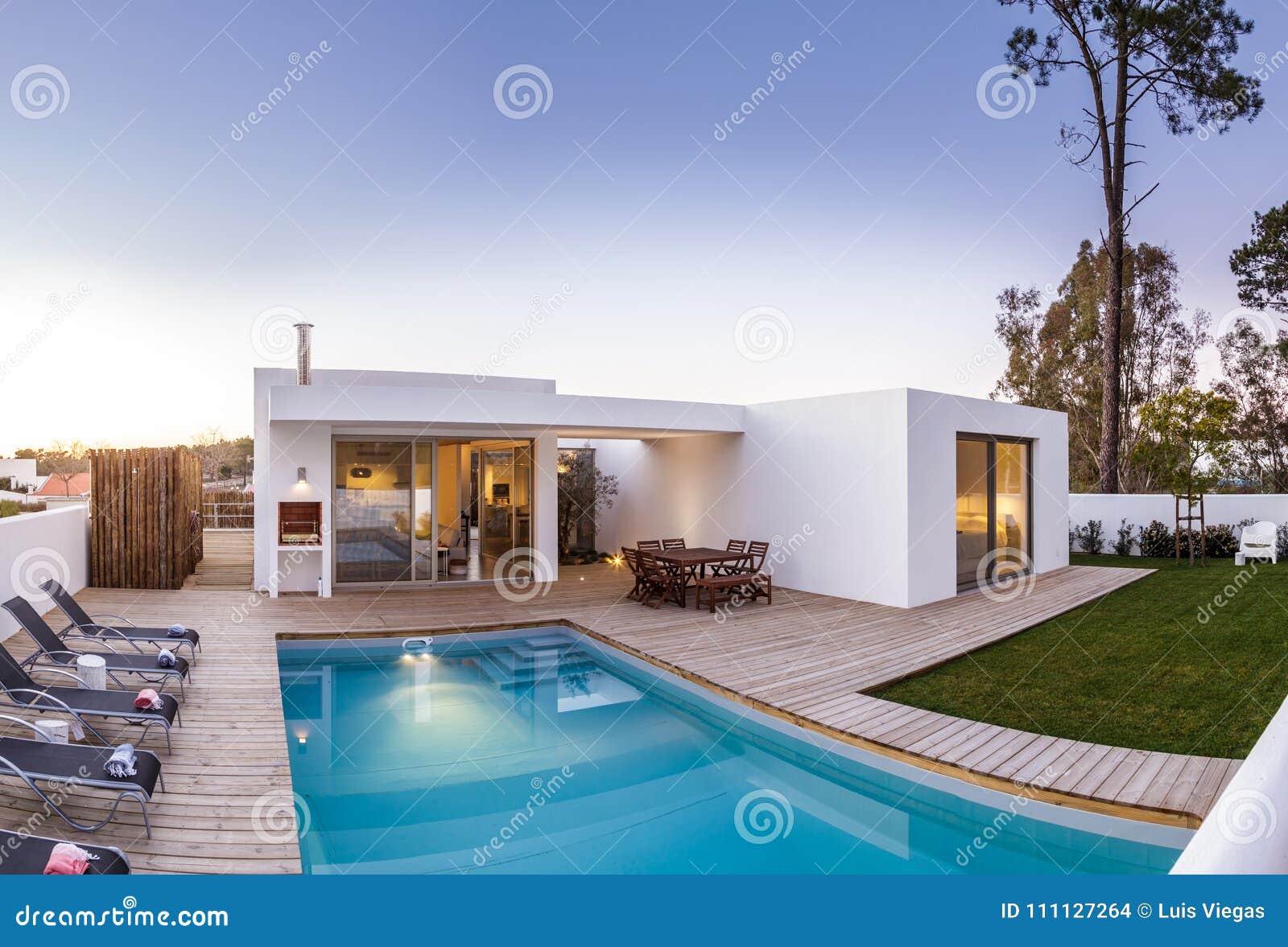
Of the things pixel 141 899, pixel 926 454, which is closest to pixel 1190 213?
pixel 926 454

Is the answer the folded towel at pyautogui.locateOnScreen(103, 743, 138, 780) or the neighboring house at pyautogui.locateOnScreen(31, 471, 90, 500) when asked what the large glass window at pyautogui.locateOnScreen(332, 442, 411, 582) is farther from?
the neighboring house at pyautogui.locateOnScreen(31, 471, 90, 500)

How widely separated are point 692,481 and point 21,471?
37620 millimetres

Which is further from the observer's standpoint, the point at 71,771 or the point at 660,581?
the point at 660,581

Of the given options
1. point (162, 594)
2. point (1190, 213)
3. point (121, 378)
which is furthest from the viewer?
point (1190, 213)

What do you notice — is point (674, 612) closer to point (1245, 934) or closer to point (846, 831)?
point (846, 831)

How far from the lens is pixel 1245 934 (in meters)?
1.94

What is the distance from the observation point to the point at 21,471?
34.0 m

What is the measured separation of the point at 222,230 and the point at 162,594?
552 centimetres
